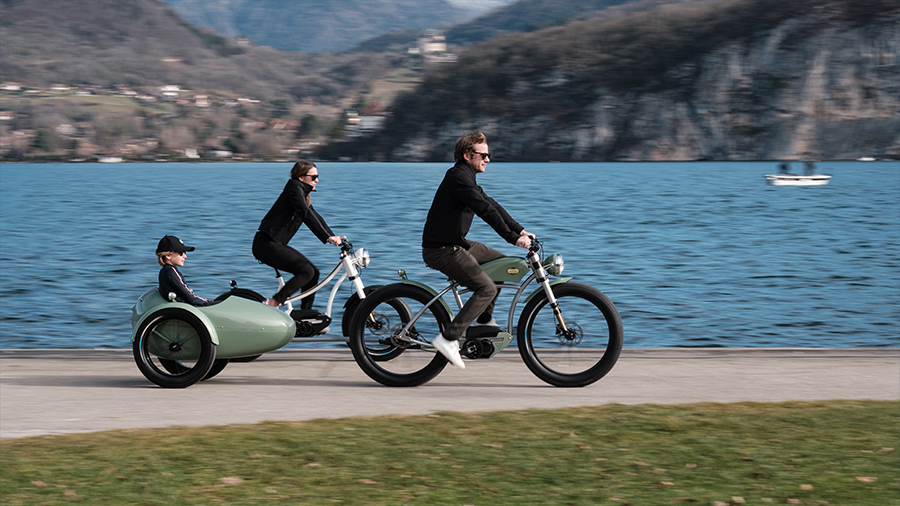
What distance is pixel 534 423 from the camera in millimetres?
6500

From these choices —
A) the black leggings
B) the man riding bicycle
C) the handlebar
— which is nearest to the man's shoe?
the man riding bicycle

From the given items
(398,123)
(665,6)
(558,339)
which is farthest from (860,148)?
(558,339)

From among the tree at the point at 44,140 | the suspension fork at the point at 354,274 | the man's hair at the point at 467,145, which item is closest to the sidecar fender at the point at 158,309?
the suspension fork at the point at 354,274

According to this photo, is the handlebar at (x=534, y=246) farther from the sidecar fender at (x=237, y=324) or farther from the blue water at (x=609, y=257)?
the blue water at (x=609, y=257)

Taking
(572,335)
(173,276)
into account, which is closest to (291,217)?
(173,276)

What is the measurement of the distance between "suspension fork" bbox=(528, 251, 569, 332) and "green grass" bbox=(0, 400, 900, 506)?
4.20 ft

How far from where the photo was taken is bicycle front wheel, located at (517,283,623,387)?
309 inches

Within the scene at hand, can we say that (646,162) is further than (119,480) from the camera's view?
Yes

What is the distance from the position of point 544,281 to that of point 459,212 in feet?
2.80

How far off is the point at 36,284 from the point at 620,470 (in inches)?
832

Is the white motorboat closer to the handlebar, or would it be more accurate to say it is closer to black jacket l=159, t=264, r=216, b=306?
the handlebar

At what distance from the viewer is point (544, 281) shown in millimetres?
7887

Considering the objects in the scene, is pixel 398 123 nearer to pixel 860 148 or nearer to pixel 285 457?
pixel 860 148

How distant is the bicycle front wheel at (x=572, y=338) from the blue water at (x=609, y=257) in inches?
243
